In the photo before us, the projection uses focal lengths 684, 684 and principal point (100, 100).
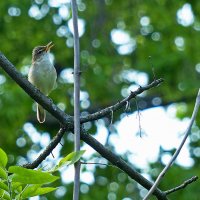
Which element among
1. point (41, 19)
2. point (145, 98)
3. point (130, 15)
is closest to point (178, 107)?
point (145, 98)

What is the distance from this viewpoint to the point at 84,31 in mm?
13492

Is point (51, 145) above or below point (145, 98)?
below

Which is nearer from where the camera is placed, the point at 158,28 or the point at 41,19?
the point at 41,19

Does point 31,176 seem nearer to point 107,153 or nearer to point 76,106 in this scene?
point 76,106

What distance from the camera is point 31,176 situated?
2605mm

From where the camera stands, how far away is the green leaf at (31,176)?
8.52 feet

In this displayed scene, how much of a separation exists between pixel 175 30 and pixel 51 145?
35.8ft

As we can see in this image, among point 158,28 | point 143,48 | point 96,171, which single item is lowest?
point 96,171

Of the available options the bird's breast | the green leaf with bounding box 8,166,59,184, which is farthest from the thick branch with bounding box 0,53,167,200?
the bird's breast

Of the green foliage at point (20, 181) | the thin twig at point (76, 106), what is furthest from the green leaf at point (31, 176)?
the thin twig at point (76, 106)

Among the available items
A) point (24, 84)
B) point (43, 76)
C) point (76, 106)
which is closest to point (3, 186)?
point (76, 106)

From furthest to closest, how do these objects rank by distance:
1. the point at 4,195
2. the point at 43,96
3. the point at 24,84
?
the point at 43,96 < the point at 24,84 < the point at 4,195

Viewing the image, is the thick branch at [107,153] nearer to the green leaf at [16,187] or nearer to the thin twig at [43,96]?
A: the thin twig at [43,96]

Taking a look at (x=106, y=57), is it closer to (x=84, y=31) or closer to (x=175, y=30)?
(x=84, y=31)
